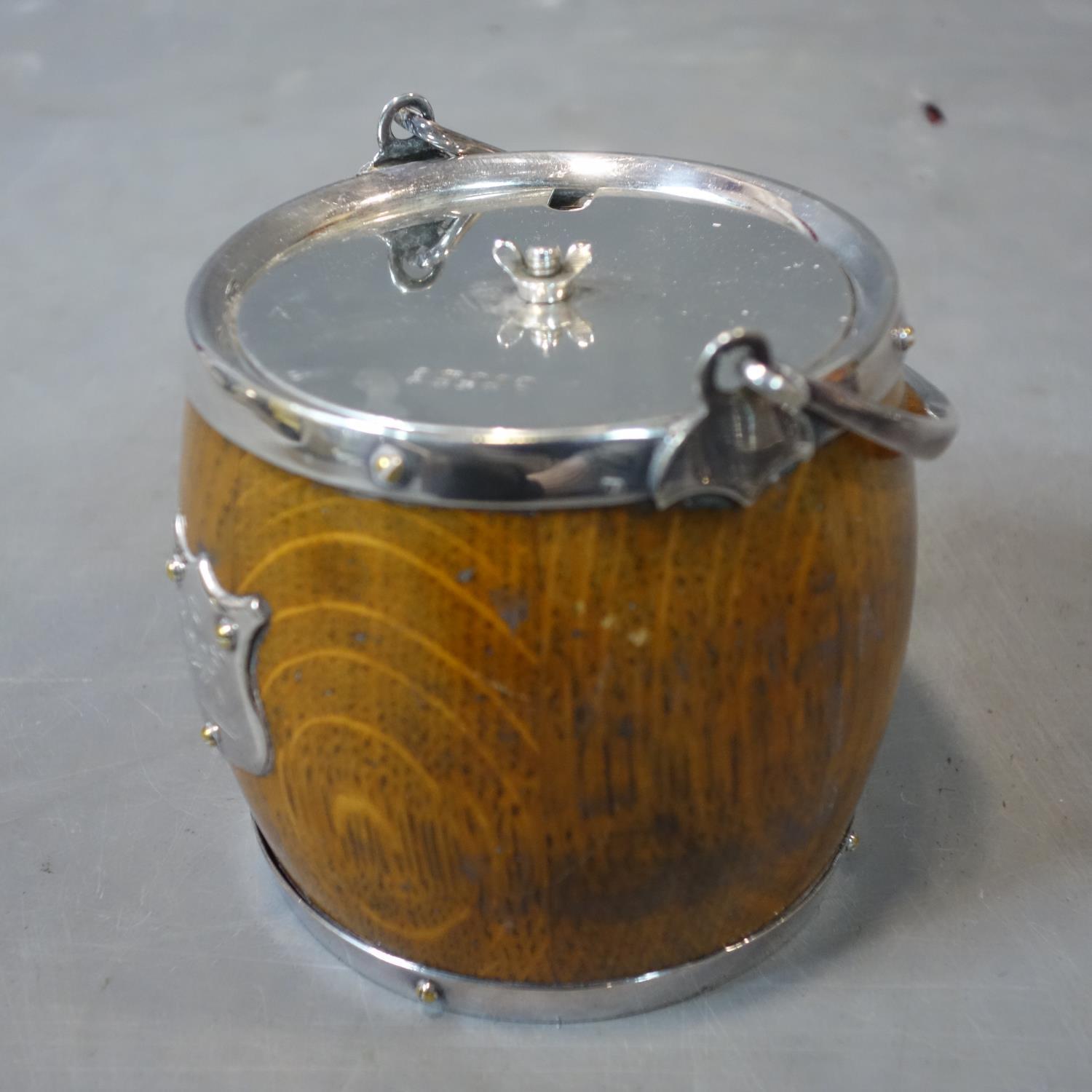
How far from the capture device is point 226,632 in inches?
37.2

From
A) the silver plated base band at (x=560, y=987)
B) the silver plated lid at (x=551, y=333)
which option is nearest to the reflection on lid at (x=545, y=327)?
the silver plated lid at (x=551, y=333)

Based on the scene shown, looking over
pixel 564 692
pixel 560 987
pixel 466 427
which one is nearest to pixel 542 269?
pixel 466 427

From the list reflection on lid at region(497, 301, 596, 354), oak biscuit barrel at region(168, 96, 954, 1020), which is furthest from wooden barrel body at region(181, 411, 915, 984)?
reflection on lid at region(497, 301, 596, 354)

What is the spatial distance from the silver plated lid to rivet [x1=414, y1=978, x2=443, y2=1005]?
1.34 feet

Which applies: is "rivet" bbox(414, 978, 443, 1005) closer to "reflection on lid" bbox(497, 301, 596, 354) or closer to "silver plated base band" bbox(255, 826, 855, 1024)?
"silver plated base band" bbox(255, 826, 855, 1024)

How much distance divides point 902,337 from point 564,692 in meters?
0.34

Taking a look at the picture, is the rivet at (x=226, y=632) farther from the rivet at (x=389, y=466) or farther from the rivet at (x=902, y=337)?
the rivet at (x=902, y=337)

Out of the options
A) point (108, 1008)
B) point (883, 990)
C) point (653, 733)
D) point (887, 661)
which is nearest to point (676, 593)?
point (653, 733)

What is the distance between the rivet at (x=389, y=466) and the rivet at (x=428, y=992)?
1.37ft

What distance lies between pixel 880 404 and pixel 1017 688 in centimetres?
57

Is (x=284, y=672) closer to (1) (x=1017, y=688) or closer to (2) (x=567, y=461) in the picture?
(2) (x=567, y=461)

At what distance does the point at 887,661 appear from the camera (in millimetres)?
991

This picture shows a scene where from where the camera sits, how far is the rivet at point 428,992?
3.42ft

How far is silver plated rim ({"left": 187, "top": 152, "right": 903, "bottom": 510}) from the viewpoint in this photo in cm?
81
